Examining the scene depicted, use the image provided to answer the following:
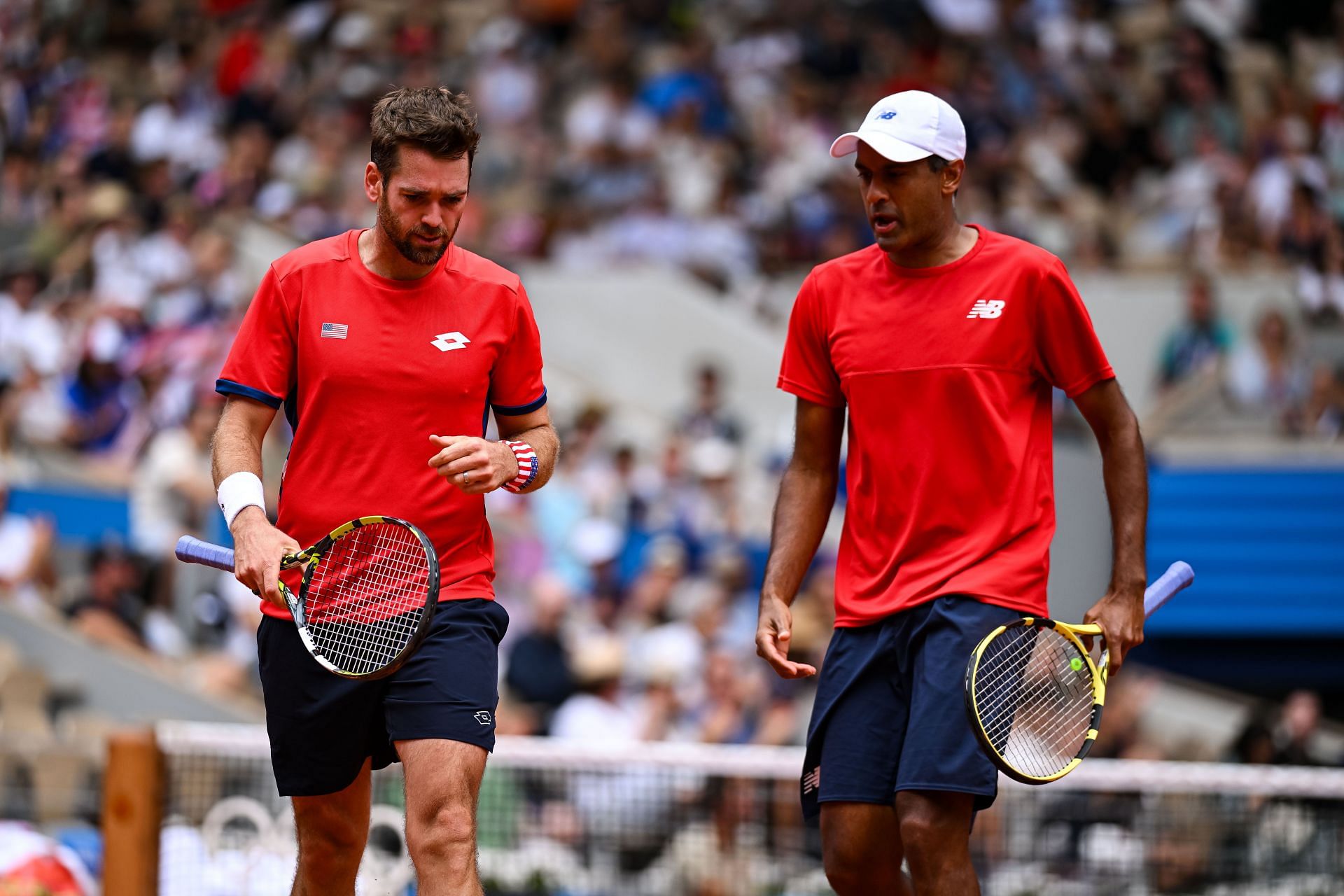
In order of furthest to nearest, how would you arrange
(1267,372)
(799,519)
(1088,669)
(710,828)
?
(1267,372), (710,828), (799,519), (1088,669)

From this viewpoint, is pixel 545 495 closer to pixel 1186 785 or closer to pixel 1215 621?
pixel 1215 621

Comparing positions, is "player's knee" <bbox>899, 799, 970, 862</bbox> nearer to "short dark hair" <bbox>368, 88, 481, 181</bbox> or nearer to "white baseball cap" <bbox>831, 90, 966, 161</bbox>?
"white baseball cap" <bbox>831, 90, 966, 161</bbox>

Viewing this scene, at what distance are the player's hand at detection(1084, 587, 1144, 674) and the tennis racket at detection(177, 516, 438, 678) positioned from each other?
180 cm

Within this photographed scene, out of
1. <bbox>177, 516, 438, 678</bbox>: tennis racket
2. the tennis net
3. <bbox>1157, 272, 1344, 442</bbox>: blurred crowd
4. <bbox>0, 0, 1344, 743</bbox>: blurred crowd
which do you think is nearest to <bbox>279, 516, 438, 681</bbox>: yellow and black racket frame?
<bbox>177, 516, 438, 678</bbox>: tennis racket

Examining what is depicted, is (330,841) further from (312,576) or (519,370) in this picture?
(519,370)

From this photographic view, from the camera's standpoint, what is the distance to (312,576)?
553cm

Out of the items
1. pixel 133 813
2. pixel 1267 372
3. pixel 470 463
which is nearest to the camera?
pixel 470 463

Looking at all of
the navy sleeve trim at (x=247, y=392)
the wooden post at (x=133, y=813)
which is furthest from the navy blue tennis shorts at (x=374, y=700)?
the wooden post at (x=133, y=813)

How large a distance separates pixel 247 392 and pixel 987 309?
2059mm

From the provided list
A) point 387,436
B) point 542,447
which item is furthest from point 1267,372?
point 387,436

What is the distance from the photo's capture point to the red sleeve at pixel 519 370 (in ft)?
19.3

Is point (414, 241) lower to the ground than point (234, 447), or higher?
higher

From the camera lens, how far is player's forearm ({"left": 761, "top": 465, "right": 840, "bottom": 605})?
6027 mm

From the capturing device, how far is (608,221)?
18.0 meters
